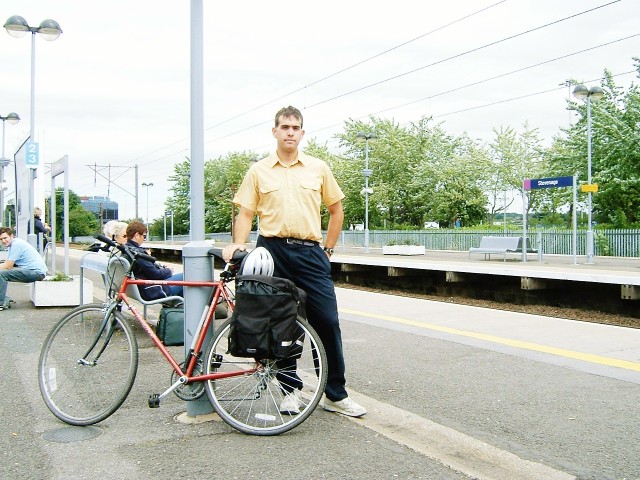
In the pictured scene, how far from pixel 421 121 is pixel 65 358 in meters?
58.3

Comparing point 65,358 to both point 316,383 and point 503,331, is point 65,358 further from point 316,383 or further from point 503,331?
point 503,331

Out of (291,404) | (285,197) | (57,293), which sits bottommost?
(291,404)

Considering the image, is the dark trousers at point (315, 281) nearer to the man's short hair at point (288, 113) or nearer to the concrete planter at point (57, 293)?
the man's short hair at point (288, 113)

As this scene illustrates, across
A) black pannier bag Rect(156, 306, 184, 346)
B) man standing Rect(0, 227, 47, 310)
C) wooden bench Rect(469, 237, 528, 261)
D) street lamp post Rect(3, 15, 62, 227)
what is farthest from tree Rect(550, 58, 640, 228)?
black pannier bag Rect(156, 306, 184, 346)

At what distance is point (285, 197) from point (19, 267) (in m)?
7.14

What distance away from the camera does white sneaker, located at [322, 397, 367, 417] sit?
4180 millimetres

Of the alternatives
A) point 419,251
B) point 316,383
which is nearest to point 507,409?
point 316,383

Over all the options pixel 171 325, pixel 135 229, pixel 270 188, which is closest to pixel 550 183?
pixel 135 229

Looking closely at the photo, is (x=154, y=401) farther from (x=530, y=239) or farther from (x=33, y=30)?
(x=530, y=239)

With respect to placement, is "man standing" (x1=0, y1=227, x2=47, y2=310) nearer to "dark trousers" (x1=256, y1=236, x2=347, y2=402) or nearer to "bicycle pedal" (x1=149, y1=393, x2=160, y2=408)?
"bicycle pedal" (x1=149, y1=393, x2=160, y2=408)

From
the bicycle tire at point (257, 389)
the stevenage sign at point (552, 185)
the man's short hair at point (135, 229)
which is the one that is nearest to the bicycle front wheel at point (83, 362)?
the bicycle tire at point (257, 389)

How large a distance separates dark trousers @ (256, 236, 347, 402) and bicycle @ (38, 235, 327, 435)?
0.54 feet

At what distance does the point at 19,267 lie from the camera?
32.5ft

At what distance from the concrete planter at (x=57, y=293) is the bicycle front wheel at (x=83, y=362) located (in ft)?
19.6
